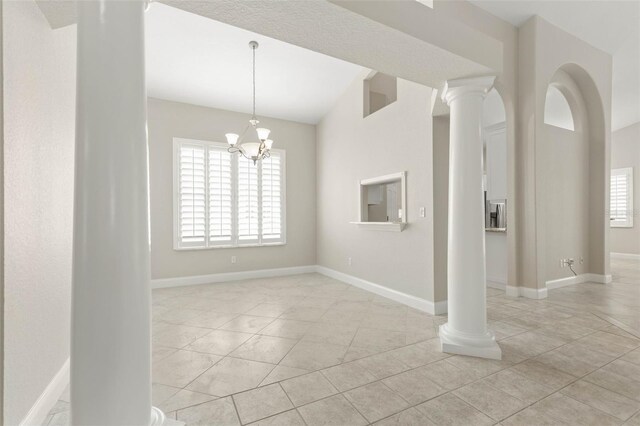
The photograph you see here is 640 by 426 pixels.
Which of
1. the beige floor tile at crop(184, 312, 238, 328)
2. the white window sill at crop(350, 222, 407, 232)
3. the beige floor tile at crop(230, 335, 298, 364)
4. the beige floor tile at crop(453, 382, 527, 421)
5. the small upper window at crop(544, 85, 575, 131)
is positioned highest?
the small upper window at crop(544, 85, 575, 131)

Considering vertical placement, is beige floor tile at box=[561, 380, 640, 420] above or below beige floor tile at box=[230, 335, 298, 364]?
above

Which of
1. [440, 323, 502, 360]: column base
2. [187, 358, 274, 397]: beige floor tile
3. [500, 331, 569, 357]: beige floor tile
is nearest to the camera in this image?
[187, 358, 274, 397]: beige floor tile

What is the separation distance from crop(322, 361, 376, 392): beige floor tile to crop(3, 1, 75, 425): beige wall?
1811mm

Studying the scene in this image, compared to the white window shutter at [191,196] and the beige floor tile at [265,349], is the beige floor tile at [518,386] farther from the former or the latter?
the white window shutter at [191,196]

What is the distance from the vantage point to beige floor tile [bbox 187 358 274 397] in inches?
83.1

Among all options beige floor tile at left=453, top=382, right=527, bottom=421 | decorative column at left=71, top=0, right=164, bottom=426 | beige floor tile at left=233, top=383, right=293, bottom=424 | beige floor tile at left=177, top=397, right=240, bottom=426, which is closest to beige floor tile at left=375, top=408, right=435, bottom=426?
beige floor tile at left=453, top=382, right=527, bottom=421

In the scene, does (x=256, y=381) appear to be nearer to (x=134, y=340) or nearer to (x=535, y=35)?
(x=134, y=340)

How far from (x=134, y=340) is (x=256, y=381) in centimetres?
117

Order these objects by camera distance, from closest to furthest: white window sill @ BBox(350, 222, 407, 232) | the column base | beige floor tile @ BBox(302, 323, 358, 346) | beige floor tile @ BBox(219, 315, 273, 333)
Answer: the column base
beige floor tile @ BBox(302, 323, 358, 346)
beige floor tile @ BBox(219, 315, 273, 333)
white window sill @ BBox(350, 222, 407, 232)

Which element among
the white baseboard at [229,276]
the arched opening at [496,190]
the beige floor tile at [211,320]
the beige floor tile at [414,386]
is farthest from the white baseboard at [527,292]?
the beige floor tile at [211,320]

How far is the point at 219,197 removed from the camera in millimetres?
5543

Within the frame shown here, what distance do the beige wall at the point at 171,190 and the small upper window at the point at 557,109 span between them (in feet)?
15.3

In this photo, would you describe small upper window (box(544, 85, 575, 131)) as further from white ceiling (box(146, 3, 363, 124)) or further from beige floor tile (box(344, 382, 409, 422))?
beige floor tile (box(344, 382, 409, 422))

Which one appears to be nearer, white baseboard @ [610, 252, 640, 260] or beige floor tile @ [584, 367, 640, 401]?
beige floor tile @ [584, 367, 640, 401]
